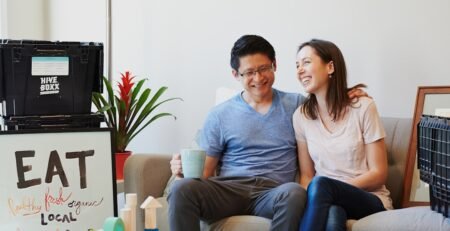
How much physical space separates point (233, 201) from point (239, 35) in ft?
3.92

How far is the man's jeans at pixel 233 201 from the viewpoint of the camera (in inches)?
76.0

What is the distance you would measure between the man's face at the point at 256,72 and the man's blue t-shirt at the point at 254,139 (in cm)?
9

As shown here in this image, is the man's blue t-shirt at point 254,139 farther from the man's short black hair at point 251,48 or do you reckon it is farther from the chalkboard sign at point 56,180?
the chalkboard sign at point 56,180

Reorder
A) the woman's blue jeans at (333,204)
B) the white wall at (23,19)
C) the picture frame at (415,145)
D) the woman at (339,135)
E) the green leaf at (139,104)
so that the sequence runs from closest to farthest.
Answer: the woman's blue jeans at (333,204)
the woman at (339,135)
the picture frame at (415,145)
the green leaf at (139,104)
the white wall at (23,19)

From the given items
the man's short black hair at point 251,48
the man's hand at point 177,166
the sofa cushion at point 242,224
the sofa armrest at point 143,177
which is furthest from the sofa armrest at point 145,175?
the man's short black hair at point 251,48

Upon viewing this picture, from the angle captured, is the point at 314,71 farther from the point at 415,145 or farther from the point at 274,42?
the point at 274,42

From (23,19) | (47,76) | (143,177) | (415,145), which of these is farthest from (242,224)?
(23,19)

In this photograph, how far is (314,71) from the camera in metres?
2.25

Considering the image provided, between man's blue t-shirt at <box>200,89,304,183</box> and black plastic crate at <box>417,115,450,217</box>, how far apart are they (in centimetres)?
57

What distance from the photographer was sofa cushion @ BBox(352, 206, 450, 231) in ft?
5.74

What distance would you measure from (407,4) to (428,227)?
1239mm

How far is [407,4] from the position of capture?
104 inches

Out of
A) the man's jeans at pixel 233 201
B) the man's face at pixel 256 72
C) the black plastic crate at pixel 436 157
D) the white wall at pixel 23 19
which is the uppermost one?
the white wall at pixel 23 19

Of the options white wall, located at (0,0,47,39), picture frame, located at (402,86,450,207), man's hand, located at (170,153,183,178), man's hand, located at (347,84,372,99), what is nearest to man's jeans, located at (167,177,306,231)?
man's hand, located at (170,153,183,178)
